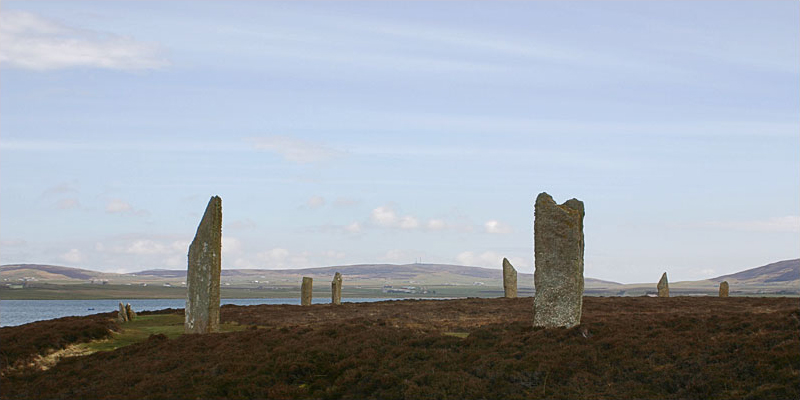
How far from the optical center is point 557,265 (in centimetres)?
2253

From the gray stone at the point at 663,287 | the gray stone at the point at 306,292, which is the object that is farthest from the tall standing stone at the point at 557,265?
the gray stone at the point at 663,287

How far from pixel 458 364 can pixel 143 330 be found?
1734 centimetres

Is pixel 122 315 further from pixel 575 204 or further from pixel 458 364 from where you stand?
pixel 575 204

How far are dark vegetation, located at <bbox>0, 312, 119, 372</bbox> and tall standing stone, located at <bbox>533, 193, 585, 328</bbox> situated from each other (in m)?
17.1

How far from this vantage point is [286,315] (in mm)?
35188

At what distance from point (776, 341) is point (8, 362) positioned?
2298 centimetres

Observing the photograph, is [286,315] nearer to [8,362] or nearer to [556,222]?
[8,362]

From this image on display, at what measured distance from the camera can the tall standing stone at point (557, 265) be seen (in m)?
22.3

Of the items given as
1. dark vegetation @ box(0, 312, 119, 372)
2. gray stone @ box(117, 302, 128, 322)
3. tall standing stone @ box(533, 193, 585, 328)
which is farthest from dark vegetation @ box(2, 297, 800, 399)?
gray stone @ box(117, 302, 128, 322)

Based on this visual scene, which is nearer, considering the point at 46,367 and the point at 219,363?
the point at 219,363

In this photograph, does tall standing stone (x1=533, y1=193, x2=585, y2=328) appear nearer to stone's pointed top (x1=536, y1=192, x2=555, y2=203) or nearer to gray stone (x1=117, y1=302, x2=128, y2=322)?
stone's pointed top (x1=536, y1=192, x2=555, y2=203)

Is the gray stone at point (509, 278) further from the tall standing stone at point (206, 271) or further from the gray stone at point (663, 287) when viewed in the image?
the tall standing stone at point (206, 271)

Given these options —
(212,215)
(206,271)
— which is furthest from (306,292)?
(212,215)

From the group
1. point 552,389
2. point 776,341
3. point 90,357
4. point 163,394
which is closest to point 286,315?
point 90,357
